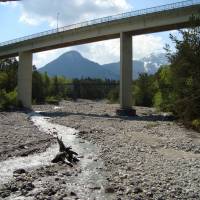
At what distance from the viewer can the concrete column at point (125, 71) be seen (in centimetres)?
7000

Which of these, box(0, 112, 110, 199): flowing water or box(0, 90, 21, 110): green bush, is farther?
box(0, 90, 21, 110): green bush

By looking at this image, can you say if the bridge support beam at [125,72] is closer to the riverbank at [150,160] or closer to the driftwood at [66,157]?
the riverbank at [150,160]

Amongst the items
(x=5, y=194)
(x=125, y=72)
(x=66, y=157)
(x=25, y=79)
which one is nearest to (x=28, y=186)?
(x=5, y=194)

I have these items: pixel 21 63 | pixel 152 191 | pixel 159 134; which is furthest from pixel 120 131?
pixel 21 63

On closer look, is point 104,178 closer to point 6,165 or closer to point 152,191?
point 152,191

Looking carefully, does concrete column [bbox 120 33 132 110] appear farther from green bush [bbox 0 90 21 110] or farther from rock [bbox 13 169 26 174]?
rock [bbox 13 169 26 174]

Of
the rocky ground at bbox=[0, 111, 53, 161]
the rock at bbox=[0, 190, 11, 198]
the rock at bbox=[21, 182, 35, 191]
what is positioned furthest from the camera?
the rocky ground at bbox=[0, 111, 53, 161]

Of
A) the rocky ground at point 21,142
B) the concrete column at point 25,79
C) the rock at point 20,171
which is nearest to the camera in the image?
the rock at point 20,171

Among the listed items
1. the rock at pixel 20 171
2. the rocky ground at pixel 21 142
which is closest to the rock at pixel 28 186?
the rock at pixel 20 171

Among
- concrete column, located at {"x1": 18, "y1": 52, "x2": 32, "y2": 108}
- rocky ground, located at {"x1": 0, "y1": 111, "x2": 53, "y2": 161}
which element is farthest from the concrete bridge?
rocky ground, located at {"x1": 0, "y1": 111, "x2": 53, "y2": 161}

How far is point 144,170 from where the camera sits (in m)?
24.3

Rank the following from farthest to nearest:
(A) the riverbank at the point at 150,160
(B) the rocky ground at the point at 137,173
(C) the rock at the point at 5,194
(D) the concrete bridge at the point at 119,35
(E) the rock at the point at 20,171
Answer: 1. (D) the concrete bridge at the point at 119,35
2. (E) the rock at the point at 20,171
3. (A) the riverbank at the point at 150,160
4. (B) the rocky ground at the point at 137,173
5. (C) the rock at the point at 5,194

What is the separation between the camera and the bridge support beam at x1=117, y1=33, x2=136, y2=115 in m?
69.9

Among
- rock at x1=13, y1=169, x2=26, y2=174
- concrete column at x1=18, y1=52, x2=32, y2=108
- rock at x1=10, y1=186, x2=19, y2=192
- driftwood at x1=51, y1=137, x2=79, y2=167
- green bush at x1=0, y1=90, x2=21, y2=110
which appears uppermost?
concrete column at x1=18, y1=52, x2=32, y2=108
